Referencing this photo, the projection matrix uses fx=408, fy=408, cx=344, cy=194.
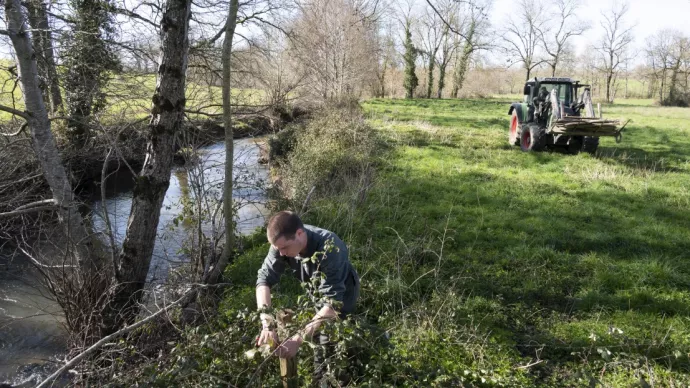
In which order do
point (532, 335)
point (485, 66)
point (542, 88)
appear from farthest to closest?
point (485, 66), point (542, 88), point (532, 335)

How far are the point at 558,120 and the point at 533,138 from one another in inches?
43.6

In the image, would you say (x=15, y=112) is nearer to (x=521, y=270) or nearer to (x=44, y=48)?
(x=44, y=48)

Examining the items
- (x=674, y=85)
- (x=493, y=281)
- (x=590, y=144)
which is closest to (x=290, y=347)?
(x=493, y=281)

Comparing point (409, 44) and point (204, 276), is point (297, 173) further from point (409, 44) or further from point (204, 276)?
point (409, 44)

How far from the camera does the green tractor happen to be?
30.6 ft

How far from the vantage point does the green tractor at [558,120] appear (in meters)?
9.32

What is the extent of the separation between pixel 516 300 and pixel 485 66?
41.8m

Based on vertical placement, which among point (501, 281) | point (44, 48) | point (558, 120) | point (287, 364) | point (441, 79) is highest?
point (441, 79)

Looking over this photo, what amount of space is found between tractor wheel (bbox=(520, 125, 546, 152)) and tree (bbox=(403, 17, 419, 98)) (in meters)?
25.3

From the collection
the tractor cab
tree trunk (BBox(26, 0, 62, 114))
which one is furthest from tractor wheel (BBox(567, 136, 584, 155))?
tree trunk (BBox(26, 0, 62, 114))

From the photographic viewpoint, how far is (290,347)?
2.23m

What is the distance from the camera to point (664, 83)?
34.0 metres


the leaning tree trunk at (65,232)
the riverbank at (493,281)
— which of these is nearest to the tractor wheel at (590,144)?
the riverbank at (493,281)

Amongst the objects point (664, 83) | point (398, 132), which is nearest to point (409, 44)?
point (664, 83)
